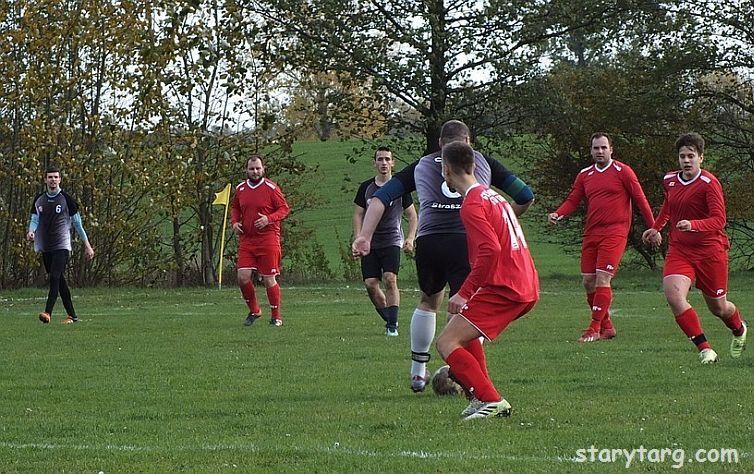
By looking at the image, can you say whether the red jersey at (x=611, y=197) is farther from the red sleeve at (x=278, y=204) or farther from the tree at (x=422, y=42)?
the tree at (x=422, y=42)

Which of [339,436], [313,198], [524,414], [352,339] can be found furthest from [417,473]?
[313,198]

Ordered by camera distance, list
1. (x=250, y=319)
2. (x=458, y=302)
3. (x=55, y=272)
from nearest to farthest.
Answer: (x=458, y=302)
(x=250, y=319)
(x=55, y=272)

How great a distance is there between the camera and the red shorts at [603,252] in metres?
13.5

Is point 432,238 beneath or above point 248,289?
above

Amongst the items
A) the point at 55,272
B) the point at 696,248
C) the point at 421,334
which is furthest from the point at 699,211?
the point at 55,272

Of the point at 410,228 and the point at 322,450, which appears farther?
the point at 410,228

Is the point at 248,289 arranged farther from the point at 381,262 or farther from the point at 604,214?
the point at 604,214

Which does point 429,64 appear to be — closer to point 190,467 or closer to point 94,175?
point 94,175

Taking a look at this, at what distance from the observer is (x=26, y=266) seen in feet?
88.7

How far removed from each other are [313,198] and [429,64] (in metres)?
4.13

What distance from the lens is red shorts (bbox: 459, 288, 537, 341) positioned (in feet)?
24.3

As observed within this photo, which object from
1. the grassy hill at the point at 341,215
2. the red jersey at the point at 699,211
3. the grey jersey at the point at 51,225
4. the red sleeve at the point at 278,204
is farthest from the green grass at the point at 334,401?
the grassy hill at the point at 341,215

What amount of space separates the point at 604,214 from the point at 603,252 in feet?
1.32

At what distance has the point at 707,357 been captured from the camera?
34.4ft
